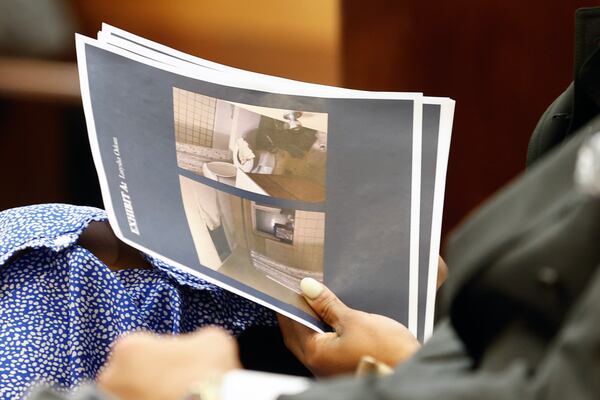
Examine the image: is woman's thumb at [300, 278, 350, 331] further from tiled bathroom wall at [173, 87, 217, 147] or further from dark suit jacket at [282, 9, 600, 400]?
dark suit jacket at [282, 9, 600, 400]

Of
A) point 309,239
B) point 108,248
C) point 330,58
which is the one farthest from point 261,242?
point 330,58

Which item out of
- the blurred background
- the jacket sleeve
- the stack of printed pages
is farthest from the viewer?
the blurred background

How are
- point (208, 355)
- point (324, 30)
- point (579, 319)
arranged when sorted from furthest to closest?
point (324, 30), point (208, 355), point (579, 319)

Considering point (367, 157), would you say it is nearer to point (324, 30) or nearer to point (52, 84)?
point (324, 30)

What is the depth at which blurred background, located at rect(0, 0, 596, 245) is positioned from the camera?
5.08ft

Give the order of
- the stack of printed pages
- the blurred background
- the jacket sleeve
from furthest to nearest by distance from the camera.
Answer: the blurred background, the stack of printed pages, the jacket sleeve

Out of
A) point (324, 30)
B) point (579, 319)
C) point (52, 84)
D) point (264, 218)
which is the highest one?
point (579, 319)

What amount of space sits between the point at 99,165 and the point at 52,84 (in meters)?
1.00

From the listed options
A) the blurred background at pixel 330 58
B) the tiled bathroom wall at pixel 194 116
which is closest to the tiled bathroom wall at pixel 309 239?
the tiled bathroom wall at pixel 194 116

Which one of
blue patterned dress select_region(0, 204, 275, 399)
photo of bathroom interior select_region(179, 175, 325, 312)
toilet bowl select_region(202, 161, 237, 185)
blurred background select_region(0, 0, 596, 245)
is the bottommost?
blurred background select_region(0, 0, 596, 245)

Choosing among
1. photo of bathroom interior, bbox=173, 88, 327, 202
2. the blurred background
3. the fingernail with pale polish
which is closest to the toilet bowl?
photo of bathroom interior, bbox=173, 88, 327, 202

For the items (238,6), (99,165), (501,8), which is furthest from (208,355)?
(238,6)

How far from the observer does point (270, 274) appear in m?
0.79

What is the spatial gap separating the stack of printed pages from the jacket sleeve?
28 centimetres
